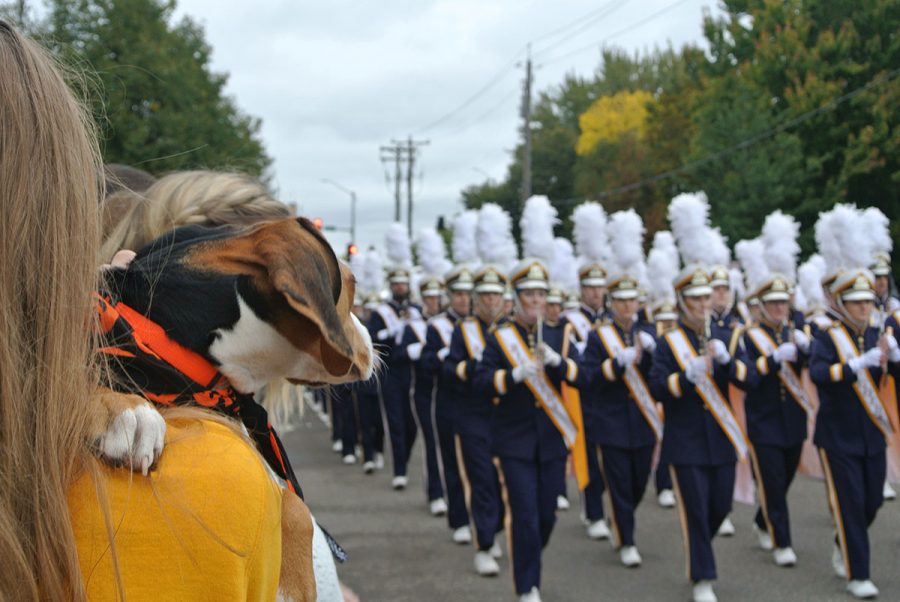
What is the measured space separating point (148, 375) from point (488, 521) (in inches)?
247

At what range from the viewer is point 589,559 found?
7.79 meters

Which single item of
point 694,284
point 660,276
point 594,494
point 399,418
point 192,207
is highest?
point 660,276

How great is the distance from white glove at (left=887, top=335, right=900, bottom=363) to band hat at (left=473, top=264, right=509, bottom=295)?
2973 mm

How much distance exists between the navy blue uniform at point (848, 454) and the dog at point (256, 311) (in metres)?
5.91

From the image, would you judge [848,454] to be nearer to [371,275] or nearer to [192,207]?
[192,207]

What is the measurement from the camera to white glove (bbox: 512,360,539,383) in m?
6.88

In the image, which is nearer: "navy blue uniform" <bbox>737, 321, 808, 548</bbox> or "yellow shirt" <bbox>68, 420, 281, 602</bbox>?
"yellow shirt" <bbox>68, 420, 281, 602</bbox>

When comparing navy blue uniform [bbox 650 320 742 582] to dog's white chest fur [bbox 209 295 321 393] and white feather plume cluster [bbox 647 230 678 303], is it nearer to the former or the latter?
white feather plume cluster [bbox 647 230 678 303]

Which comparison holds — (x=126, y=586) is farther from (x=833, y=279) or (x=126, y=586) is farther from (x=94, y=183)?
(x=833, y=279)

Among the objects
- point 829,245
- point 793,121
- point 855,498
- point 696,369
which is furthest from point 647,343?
point 793,121

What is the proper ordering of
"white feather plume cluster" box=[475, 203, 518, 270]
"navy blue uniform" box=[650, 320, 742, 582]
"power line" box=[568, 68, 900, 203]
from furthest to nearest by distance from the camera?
1. "power line" box=[568, 68, 900, 203]
2. "white feather plume cluster" box=[475, 203, 518, 270]
3. "navy blue uniform" box=[650, 320, 742, 582]

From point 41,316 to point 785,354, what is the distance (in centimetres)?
745

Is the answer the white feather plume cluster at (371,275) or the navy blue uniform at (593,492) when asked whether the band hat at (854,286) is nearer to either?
the navy blue uniform at (593,492)

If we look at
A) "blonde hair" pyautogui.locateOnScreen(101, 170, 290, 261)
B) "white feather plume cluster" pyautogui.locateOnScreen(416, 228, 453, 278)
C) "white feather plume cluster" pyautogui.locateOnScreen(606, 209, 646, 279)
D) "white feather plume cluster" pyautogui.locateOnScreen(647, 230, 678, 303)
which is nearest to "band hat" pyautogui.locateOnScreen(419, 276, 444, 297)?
"white feather plume cluster" pyautogui.locateOnScreen(416, 228, 453, 278)
